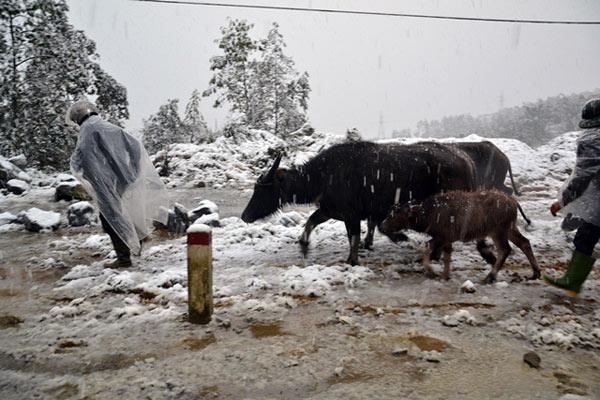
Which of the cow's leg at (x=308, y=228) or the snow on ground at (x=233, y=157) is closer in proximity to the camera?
the cow's leg at (x=308, y=228)

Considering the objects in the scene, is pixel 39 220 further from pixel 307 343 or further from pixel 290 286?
pixel 307 343

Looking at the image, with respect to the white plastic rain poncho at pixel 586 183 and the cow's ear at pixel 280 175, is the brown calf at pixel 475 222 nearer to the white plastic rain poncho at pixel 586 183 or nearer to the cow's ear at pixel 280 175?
the white plastic rain poncho at pixel 586 183

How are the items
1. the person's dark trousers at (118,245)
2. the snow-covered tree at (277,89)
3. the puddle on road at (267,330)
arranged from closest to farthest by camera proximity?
the puddle on road at (267,330) < the person's dark trousers at (118,245) < the snow-covered tree at (277,89)

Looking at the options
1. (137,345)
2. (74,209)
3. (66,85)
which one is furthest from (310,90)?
(137,345)

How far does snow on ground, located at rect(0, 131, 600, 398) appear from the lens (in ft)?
10.9

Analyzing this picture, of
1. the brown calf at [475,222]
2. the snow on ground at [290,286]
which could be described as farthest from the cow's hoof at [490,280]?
the snow on ground at [290,286]

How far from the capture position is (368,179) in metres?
5.55

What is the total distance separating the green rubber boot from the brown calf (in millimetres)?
569

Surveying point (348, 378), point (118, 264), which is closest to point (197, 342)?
point (348, 378)

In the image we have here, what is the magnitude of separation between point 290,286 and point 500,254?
2.44 metres

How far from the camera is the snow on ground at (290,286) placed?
332 cm

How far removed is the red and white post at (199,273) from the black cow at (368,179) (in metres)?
2.44

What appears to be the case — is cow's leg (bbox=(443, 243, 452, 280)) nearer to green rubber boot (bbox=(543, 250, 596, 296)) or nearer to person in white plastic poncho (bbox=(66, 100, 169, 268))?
green rubber boot (bbox=(543, 250, 596, 296))

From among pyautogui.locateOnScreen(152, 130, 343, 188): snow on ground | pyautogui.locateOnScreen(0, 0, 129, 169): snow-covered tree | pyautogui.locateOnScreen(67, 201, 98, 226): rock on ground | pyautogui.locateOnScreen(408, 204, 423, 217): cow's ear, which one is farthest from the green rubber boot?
pyautogui.locateOnScreen(0, 0, 129, 169): snow-covered tree
